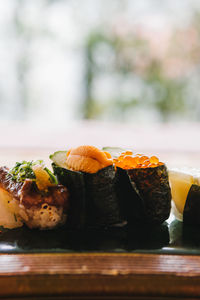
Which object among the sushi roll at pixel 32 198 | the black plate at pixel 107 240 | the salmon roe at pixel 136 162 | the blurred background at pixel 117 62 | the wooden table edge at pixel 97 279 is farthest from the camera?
the blurred background at pixel 117 62

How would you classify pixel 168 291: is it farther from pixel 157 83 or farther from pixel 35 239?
pixel 157 83

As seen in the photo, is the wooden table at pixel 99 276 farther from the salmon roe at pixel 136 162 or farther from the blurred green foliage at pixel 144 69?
the blurred green foliage at pixel 144 69

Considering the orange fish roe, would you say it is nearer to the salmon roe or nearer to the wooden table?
the salmon roe

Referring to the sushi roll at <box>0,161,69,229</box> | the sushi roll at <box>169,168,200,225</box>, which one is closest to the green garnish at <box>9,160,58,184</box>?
the sushi roll at <box>0,161,69,229</box>

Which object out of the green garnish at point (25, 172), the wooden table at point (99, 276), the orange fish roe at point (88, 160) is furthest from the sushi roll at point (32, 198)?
the wooden table at point (99, 276)

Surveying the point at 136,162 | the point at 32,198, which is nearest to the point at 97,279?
the point at 32,198

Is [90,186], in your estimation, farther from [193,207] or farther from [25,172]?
[193,207]

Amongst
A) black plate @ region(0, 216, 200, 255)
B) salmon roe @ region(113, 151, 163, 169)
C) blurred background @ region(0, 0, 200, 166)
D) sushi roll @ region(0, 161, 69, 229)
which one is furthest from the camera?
blurred background @ region(0, 0, 200, 166)
